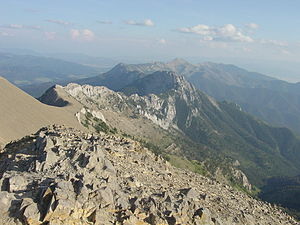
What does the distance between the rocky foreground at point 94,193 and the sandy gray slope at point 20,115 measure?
237ft

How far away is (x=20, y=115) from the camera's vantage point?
15800 centimetres

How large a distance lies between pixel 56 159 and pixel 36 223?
54.0 ft

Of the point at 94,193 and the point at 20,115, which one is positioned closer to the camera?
the point at 94,193

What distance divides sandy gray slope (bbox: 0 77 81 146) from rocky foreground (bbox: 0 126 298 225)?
72215 mm

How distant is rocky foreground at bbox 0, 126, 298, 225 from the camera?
Answer: 35625 millimetres

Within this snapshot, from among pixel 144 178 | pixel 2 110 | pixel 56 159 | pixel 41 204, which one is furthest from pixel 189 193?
A: pixel 2 110

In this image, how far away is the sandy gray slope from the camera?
136375 millimetres

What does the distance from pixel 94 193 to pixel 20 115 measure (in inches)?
5135

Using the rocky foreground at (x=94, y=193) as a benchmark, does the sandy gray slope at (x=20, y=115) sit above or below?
below

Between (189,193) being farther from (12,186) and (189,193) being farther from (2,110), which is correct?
(2,110)

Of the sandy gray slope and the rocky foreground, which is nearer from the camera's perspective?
the rocky foreground

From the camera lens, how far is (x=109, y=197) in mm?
40344

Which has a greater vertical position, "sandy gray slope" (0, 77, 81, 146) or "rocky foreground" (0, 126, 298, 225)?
"rocky foreground" (0, 126, 298, 225)

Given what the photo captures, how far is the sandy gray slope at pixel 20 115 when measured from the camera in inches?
5369
